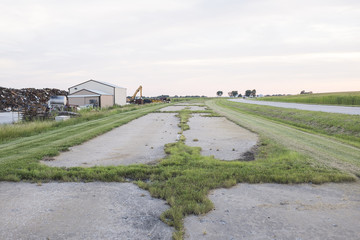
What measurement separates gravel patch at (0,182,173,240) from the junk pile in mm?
18508

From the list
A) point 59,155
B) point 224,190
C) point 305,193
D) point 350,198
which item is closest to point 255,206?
point 224,190

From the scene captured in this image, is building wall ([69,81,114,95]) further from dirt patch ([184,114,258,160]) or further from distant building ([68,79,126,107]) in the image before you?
dirt patch ([184,114,258,160])

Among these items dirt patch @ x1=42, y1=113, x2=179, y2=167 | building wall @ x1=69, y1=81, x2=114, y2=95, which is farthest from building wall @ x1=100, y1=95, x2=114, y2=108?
dirt patch @ x1=42, y1=113, x2=179, y2=167

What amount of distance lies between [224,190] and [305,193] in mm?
1592

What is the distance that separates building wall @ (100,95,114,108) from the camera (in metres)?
46.8

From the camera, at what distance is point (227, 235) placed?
3857 mm

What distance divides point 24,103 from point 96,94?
23469mm

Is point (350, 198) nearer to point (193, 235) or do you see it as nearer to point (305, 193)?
point (305, 193)

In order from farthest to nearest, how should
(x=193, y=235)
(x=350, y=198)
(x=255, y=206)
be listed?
1. (x=350, y=198)
2. (x=255, y=206)
3. (x=193, y=235)

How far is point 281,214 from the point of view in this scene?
4551 mm

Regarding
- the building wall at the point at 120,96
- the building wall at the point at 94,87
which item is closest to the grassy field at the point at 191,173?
the building wall at the point at 94,87

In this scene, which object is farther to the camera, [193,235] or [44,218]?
[44,218]

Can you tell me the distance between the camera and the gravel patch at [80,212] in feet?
12.8

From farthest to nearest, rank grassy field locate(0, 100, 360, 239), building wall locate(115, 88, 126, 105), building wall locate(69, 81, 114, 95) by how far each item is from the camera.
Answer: building wall locate(115, 88, 126, 105)
building wall locate(69, 81, 114, 95)
grassy field locate(0, 100, 360, 239)
